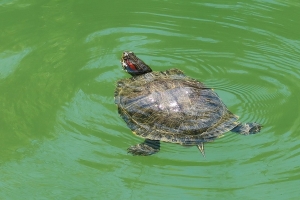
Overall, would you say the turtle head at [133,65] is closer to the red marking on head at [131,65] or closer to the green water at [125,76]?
the red marking on head at [131,65]

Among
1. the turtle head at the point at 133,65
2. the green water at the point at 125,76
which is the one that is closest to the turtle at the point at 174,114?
the green water at the point at 125,76

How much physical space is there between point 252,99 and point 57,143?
69.6 inches

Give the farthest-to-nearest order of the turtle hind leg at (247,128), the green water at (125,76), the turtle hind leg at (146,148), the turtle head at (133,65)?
the turtle head at (133,65)
the turtle hind leg at (247,128)
the turtle hind leg at (146,148)
the green water at (125,76)

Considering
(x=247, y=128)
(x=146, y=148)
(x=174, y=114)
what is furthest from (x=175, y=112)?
(x=247, y=128)

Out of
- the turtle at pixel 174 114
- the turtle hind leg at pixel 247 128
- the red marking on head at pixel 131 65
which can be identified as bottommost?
the turtle hind leg at pixel 247 128

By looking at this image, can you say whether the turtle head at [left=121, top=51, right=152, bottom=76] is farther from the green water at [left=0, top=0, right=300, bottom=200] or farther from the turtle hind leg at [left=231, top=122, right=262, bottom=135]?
the turtle hind leg at [left=231, top=122, right=262, bottom=135]

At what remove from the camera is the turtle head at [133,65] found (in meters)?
4.87

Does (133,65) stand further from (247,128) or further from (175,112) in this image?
(247,128)

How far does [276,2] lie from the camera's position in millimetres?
6297

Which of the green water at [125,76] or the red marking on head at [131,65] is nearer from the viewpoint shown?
the green water at [125,76]

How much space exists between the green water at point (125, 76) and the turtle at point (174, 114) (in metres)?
0.10

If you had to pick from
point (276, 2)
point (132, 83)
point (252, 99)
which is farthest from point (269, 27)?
point (132, 83)

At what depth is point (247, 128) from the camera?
13.7ft

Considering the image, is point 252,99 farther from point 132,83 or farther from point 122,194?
point 122,194
